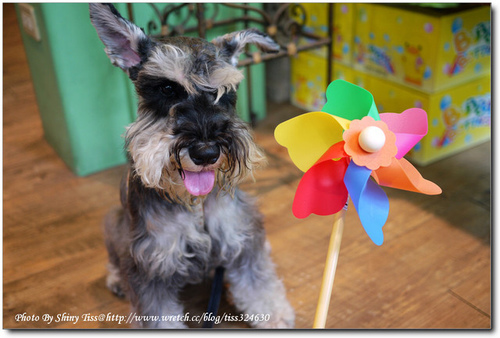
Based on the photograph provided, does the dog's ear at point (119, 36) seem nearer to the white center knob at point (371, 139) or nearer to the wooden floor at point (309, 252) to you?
the white center knob at point (371, 139)

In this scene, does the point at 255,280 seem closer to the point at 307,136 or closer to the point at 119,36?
the point at 307,136

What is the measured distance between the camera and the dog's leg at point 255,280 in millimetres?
1294

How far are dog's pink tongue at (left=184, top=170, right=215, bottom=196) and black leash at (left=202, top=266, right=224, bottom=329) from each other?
1.42ft

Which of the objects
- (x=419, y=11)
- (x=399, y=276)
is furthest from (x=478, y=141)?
(x=399, y=276)

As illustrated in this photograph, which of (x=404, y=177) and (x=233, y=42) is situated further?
(x=233, y=42)

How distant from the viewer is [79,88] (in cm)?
207

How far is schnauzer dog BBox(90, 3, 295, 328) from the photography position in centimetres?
102

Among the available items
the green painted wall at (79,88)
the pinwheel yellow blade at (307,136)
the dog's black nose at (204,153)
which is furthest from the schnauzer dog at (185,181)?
the green painted wall at (79,88)

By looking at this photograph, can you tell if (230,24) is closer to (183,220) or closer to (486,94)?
(486,94)

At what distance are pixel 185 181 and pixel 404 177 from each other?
451 millimetres

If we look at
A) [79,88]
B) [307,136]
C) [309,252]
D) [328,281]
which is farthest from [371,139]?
[79,88]

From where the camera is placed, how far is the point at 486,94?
221cm

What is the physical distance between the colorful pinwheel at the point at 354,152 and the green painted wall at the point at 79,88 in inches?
54.5

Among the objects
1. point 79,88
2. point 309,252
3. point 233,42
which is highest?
point 233,42
